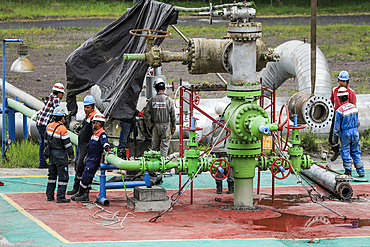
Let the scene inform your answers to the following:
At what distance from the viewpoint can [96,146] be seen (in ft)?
37.9

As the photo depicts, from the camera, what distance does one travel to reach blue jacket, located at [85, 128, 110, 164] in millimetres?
11500

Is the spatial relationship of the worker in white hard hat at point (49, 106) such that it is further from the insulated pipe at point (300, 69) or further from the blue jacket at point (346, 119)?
the blue jacket at point (346, 119)

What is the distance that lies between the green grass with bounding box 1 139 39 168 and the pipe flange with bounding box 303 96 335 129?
250 inches

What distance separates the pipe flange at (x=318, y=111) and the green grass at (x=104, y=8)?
23452mm

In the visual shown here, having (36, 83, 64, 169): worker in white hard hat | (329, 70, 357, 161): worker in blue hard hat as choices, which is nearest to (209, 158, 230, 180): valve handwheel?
(329, 70, 357, 161): worker in blue hard hat

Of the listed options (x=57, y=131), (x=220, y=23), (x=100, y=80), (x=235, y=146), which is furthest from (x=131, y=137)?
(x=220, y=23)

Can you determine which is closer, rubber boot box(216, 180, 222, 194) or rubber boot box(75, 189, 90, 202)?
rubber boot box(75, 189, 90, 202)

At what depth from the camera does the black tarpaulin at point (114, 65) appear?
13141 millimetres

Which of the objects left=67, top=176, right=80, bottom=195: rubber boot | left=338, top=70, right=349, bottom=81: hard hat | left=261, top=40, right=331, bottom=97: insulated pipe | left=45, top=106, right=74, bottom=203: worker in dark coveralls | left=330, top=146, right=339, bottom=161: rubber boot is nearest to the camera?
left=45, top=106, right=74, bottom=203: worker in dark coveralls

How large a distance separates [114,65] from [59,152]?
2.50 meters

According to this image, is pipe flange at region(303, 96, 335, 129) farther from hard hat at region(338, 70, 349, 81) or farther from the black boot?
the black boot

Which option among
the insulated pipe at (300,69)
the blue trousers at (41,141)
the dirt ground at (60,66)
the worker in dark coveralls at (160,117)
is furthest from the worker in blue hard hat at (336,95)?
the dirt ground at (60,66)

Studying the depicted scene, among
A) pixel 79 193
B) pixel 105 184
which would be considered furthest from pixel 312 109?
pixel 79 193

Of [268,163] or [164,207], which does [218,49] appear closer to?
[268,163]
